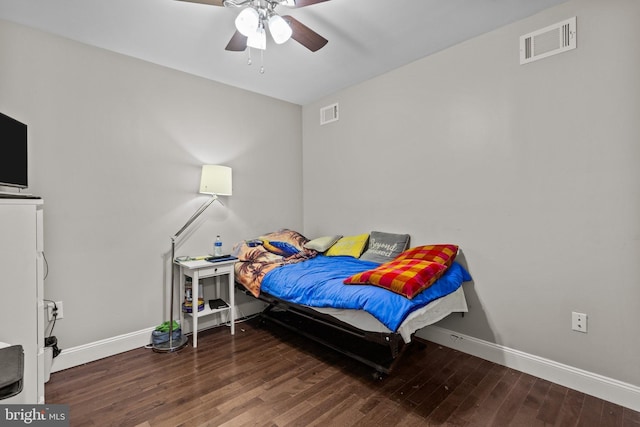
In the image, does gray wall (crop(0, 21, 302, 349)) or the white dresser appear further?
gray wall (crop(0, 21, 302, 349))

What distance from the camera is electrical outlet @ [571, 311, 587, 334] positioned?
6.79 feet

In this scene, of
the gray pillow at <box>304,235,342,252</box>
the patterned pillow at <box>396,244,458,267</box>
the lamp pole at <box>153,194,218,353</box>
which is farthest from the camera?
the gray pillow at <box>304,235,342,252</box>

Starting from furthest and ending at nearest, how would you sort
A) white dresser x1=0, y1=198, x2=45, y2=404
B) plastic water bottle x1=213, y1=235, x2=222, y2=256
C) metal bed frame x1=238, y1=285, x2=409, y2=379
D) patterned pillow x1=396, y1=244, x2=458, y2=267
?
plastic water bottle x1=213, y1=235, x2=222, y2=256 < patterned pillow x1=396, y1=244, x2=458, y2=267 < metal bed frame x1=238, y1=285, x2=409, y2=379 < white dresser x1=0, y1=198, x2=45, y2=404

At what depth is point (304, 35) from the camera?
2.07 meters

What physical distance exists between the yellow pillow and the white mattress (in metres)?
0.99

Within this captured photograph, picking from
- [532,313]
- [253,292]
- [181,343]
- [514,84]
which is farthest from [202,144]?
[532,313]

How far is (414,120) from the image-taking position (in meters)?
3.00

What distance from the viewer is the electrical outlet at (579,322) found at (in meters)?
2.07

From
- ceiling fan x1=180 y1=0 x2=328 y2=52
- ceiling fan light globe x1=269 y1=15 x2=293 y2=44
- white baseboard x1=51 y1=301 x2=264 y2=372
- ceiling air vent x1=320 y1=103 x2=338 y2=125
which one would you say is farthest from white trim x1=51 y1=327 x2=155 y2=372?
ceiling air vent x1=320 y1=103 x2=338 y2=125

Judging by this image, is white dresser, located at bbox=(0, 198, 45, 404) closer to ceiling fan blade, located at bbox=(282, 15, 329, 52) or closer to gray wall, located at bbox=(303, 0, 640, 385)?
ceiling fan blade, located at bbox=(282, 15, 329, 52)

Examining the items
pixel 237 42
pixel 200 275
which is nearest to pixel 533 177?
pixel 237 42

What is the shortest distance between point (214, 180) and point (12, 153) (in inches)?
55.9

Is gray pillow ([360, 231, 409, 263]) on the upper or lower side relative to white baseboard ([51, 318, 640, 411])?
upper

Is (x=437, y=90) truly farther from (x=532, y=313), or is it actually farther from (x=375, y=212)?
(x=532, y=313)
